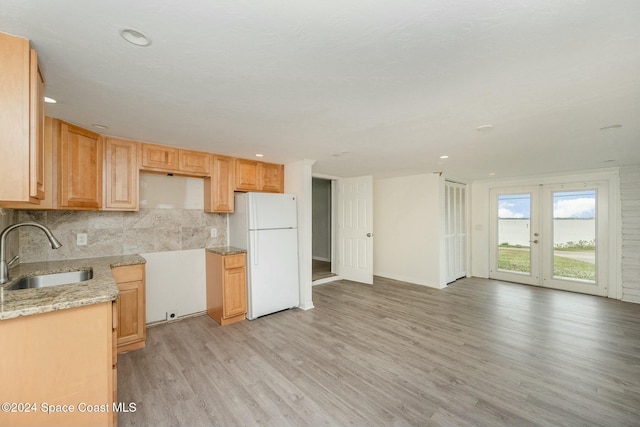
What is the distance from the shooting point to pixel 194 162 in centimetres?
327

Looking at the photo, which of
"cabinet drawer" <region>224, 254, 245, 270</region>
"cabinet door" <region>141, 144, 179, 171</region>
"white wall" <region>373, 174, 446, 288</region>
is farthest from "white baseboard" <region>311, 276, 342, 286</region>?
"cabinet door" <region>141, 144, 179, 171</region>

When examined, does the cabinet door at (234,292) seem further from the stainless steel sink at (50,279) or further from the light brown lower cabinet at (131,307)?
the stainless steel sink at (50,279)

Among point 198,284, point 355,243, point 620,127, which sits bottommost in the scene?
point 198,284

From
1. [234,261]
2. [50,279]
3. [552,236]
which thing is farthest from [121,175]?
[552,236]

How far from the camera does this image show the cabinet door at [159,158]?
2.94m

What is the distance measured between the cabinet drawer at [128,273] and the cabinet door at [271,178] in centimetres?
184

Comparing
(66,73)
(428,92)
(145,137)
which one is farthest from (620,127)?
(145,137)

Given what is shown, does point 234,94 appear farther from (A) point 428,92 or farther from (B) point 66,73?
(A) point 428,92

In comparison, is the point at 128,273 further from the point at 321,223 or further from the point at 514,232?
the point at 514,232

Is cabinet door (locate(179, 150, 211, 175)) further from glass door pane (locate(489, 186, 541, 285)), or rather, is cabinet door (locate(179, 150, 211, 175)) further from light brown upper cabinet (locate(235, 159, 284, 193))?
glass door pane (locate(489, 186, 541, 285))

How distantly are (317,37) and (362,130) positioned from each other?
136cm

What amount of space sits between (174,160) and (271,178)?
134 cm

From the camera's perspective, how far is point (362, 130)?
8.20 ft

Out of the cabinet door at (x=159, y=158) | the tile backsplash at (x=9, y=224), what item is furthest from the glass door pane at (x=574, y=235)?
the tile backsplash at (x=9, y=224)
